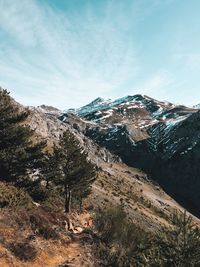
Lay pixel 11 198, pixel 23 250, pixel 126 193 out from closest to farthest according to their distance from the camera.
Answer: pixel 23 250 < pixel 11 198 < pixel 126 193

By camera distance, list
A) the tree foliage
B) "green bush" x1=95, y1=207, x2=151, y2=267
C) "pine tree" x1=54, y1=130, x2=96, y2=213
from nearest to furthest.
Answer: "green bush" x1=95, y1=207, x2=151, y2=267
the tree foliage
"pine tree" x1=54, y1=130, x2=96, y2=213

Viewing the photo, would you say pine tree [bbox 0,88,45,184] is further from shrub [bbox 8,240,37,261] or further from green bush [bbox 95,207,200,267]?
shrub [bbox 8,240,37,261]

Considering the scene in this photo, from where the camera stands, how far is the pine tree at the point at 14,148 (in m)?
37.9

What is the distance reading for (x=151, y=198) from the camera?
13488 cm

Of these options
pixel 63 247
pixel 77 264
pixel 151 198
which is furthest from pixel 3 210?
pixel 151 198

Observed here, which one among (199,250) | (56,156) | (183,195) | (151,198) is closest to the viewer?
(199,250)

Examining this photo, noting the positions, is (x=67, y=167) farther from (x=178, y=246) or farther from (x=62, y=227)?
(x=178, y=246)

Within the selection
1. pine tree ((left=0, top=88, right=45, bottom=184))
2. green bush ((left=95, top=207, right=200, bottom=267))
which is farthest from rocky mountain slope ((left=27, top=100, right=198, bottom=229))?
green bush ((left=95, top=207, right=200, bottom=267))

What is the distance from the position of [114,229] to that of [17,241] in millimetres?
10616

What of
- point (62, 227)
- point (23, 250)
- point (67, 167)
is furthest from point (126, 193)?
point (23, 250)

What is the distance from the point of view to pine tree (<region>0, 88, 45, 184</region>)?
3786cm

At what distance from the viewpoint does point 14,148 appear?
128ft

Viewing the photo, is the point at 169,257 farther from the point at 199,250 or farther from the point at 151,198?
the point at 151,198

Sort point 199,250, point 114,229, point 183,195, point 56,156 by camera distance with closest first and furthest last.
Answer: point 199,250, point 114,229, point 56,156, point 183,195
